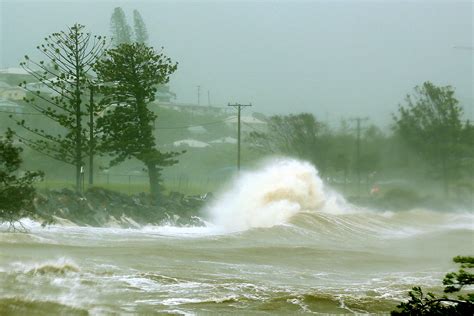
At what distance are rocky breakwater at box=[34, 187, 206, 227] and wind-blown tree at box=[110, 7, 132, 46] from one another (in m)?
9.64

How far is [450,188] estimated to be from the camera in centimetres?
4528

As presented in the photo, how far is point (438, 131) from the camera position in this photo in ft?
154

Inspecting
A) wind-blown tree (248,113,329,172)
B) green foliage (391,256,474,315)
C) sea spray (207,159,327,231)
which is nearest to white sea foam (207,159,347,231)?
sea spray (207,159,327,231)

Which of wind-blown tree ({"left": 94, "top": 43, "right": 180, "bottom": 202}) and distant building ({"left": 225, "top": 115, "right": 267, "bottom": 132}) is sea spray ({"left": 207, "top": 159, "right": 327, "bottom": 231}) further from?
distant building ({"left": 225, "top": 115, "right": 267, "bottom": 132})

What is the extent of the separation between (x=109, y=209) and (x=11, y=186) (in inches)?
409

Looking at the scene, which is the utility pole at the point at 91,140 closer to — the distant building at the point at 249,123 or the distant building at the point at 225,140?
the distant building at the point at 249,123

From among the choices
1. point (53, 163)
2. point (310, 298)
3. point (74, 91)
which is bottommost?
point (310, 298)

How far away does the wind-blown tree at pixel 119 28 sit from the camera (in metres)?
44.2

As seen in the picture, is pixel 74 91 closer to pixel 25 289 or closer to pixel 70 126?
pixel 70 126

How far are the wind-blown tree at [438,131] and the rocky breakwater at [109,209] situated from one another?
11.8 metres

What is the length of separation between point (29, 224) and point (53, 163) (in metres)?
12.3

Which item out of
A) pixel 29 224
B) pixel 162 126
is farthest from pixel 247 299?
pixel 162 126

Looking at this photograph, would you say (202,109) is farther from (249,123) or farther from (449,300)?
(449,300)

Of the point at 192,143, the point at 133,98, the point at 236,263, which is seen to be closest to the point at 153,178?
the point at 133,98
